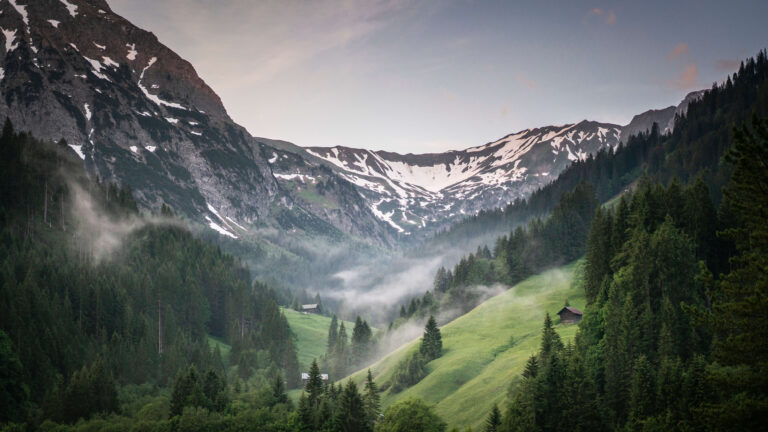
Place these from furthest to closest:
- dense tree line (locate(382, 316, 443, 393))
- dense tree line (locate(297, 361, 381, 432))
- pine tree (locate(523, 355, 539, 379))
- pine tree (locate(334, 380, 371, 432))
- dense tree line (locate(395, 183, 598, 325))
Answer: dense tree line (locate(395, 183, 598, 325)), dense tree line (locate(382, 316, 443, 393)), dense tree line (locate(297, 361, 381, 432)), pine tree (locate(334, 380, 371, 432)), pine tree (locate(523, 355, 539, 379))

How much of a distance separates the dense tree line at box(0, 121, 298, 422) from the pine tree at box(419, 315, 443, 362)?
39999mm

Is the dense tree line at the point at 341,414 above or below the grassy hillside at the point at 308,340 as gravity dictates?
above

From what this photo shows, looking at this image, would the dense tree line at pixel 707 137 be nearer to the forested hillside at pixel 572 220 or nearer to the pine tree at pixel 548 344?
the forested hillside at pixel 572 220

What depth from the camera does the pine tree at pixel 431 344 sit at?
351 ft

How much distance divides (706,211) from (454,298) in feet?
283

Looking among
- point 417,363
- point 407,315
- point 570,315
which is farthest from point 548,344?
point 407,315

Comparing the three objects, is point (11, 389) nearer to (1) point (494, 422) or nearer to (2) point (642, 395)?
(1) point (494, 422)

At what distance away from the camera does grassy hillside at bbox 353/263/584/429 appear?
7694 centimetres

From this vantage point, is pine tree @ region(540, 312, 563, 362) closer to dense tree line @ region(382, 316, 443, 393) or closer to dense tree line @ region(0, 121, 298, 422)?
dense tree line @ region(382, 316, 443, 393)

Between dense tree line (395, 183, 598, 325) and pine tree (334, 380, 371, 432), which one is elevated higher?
dense tree line (395, 183, 598, 325)

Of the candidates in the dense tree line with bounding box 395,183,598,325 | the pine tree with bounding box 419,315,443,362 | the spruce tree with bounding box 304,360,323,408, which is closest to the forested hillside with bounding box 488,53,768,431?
the spruce tree with bounding box 304,360,323,408

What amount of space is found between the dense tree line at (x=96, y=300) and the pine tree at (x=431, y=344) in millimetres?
39999

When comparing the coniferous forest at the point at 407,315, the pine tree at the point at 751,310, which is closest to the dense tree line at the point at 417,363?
the coniferous forest at the point at 407,315

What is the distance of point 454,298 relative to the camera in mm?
146500
